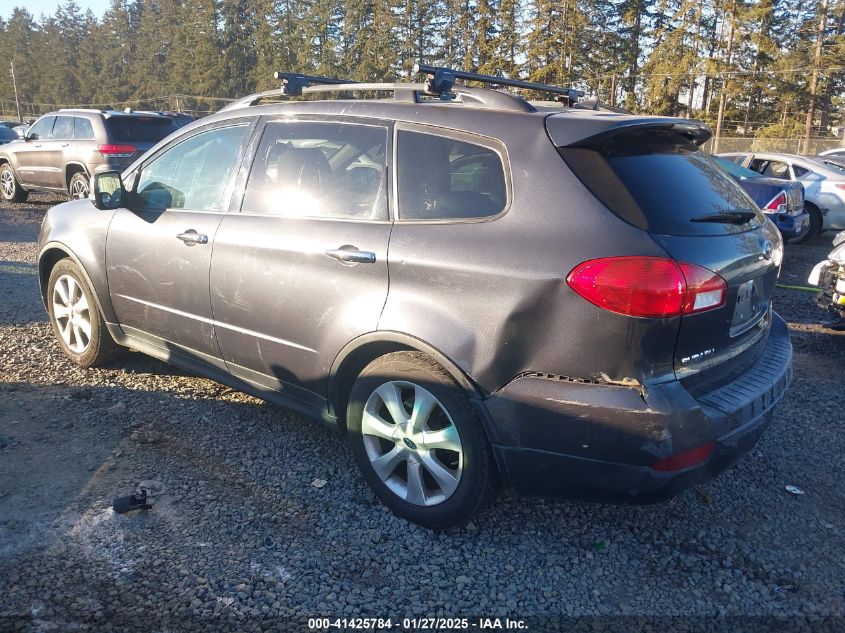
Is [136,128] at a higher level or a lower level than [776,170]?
higher

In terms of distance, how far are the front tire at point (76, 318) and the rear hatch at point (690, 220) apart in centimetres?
343

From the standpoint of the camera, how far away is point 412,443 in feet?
9.98

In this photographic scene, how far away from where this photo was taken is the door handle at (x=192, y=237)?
3.82 m

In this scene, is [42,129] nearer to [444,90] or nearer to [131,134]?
[131,134]

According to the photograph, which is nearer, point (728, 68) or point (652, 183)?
point (652, 183)

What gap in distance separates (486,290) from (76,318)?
3449 mm

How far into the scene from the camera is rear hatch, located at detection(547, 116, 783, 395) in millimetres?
2596

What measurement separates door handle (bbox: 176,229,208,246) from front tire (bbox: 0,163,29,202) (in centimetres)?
1305

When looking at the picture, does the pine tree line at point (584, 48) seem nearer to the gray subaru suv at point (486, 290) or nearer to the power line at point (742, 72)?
the power line at point (742, 72)

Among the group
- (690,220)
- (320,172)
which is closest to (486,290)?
(690,220)

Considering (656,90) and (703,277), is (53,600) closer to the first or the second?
(703,277)

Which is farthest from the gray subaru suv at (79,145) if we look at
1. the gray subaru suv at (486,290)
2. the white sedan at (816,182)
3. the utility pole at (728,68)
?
the utility pole at (728,68)

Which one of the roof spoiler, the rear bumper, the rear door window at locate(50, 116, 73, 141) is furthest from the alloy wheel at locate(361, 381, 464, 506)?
the rear door window at locate(50, 116, 73, 141)

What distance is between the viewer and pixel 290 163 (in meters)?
3.61
